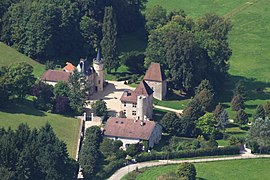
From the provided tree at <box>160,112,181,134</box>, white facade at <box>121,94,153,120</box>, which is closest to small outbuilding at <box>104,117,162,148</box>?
tree at <box>160,112,181,134</box>

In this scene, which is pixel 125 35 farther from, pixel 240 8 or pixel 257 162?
pixel 257 162

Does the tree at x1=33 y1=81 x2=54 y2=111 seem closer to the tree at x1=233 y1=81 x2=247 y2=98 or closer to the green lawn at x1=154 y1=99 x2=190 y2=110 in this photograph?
the green lawn at x1=154 y1=99 x2=190 y2=110

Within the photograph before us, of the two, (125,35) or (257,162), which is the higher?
(125,35)

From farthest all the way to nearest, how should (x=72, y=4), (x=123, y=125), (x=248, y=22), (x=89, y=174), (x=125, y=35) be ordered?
(x=248, y=22)
(x=125, y=35)
(x=72, y=4)
(x=123, y=125)
(x=89, y=174)

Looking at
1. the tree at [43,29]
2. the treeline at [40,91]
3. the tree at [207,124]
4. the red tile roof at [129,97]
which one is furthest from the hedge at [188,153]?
the tree at [43,29]

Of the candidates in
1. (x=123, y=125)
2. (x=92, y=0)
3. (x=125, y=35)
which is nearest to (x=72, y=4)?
(x=92, y=0)

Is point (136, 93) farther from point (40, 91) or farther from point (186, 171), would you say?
point (186, 171)
